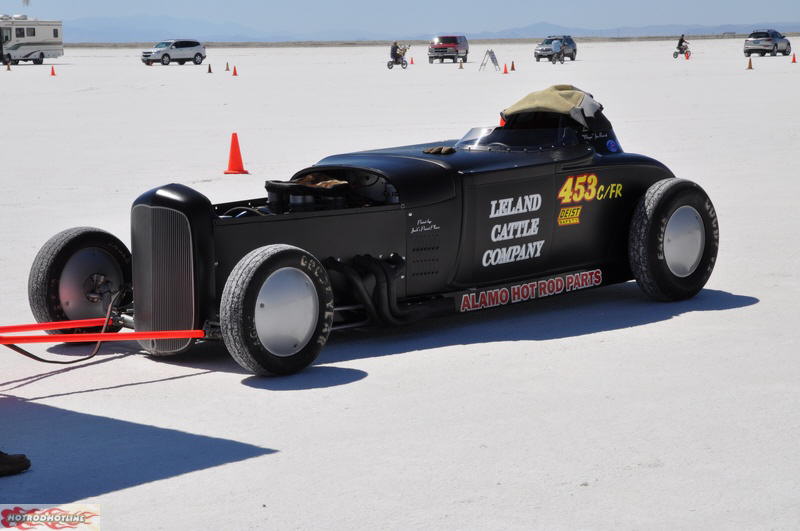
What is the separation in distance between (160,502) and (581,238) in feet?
14.5

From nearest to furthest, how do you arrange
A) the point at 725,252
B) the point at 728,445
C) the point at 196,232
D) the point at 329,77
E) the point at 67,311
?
the point at 728,445 < the point at 196,232 < the point at 67,311 < the point at 725,252 < the point at 329,77

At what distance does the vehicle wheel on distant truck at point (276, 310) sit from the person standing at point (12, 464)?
Result: 1.54 meters

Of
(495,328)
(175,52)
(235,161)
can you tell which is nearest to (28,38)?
(175,52)

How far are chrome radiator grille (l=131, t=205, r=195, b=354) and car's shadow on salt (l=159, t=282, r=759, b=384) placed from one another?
276 mm

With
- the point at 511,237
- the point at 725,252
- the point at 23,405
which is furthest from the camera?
the point at 725,252

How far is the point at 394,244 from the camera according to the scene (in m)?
7.34

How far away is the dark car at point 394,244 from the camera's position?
21.4 feet

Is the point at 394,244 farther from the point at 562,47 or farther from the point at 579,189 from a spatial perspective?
the point at 562,47

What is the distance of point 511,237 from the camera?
787cm

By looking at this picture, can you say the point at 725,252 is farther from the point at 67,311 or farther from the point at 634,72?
the point at 634,72

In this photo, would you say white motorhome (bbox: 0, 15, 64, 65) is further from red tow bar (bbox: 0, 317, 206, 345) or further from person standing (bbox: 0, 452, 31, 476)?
person standing (bbox: 0, 452, 31, 476)

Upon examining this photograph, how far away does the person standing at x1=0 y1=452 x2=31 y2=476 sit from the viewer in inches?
192

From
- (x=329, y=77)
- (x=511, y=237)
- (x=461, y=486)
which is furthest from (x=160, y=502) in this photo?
(x=329, y=77)

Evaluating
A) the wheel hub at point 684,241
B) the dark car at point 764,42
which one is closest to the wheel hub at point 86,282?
the wheel hub at point 684,241
